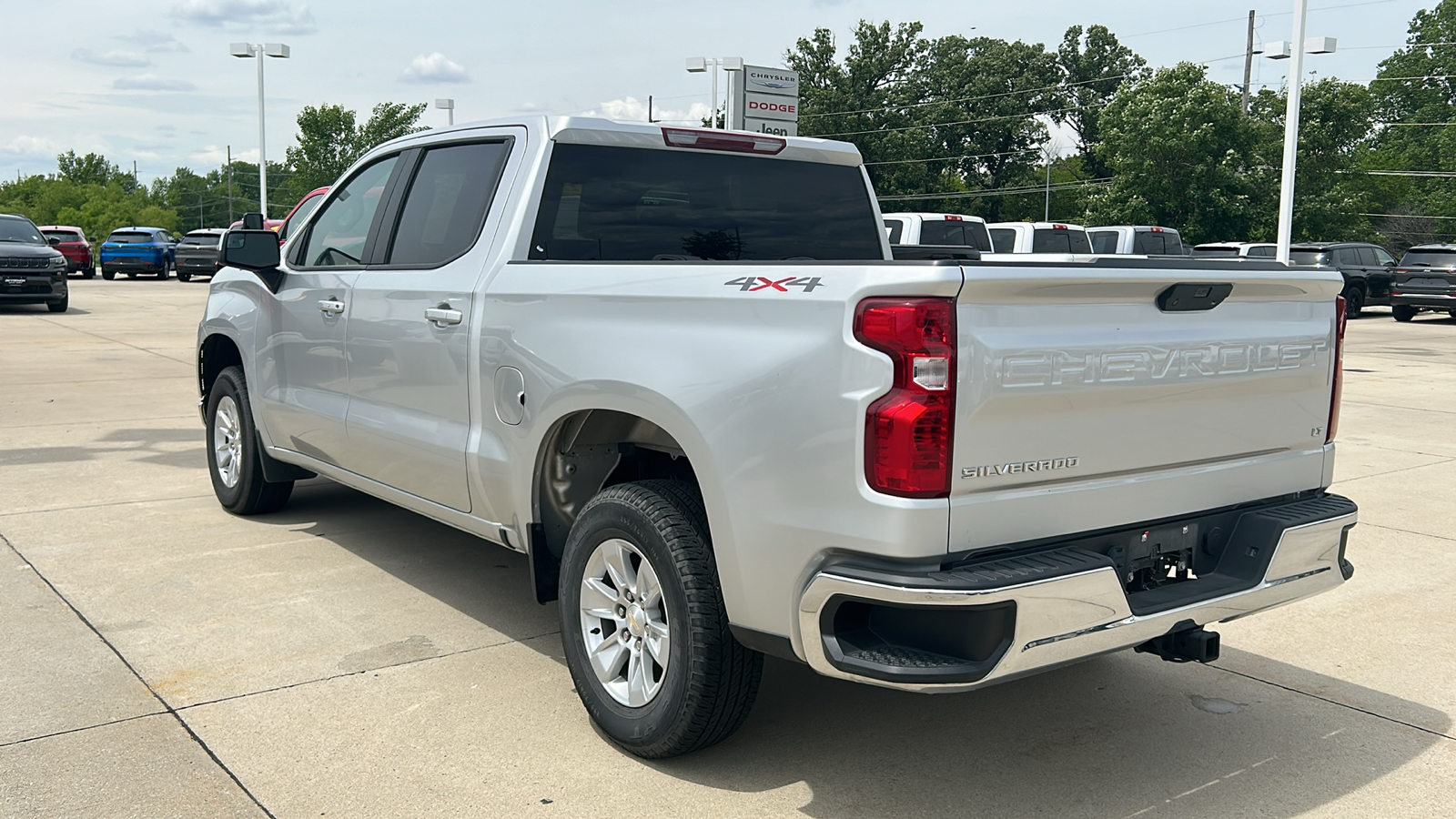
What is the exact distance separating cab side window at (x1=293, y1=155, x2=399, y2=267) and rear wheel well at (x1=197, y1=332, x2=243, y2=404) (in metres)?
1.11

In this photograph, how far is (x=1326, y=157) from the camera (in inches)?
1745

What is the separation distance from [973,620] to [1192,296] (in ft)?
3.79

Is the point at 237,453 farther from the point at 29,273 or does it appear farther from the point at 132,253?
the point at 132,253

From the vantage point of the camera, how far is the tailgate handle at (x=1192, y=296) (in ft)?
11.0

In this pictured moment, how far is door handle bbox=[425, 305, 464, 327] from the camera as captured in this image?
175 inches

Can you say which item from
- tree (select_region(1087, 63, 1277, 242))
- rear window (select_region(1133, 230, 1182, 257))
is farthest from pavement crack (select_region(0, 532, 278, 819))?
tree (select_region(1087, 63, 1277, 242))

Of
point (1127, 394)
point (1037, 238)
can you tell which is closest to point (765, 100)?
point (1037, 238)

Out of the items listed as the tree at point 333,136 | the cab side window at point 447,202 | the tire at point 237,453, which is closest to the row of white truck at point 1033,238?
the tire at point 237,453

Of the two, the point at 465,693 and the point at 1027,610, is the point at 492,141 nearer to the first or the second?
the point at 465,693

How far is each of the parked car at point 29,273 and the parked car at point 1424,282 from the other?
2656 centimetres

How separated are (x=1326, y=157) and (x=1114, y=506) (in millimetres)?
46602

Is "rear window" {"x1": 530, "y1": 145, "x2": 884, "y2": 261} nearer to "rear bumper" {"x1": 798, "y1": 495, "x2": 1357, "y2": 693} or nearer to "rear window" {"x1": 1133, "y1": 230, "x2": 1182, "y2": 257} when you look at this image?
"rear bumper" {"x1": 798, "y1": 495, "x2": 1357, "y2": 693}

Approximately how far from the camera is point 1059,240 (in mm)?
24719

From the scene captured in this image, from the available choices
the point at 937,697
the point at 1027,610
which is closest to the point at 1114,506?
the point at 1027,610
